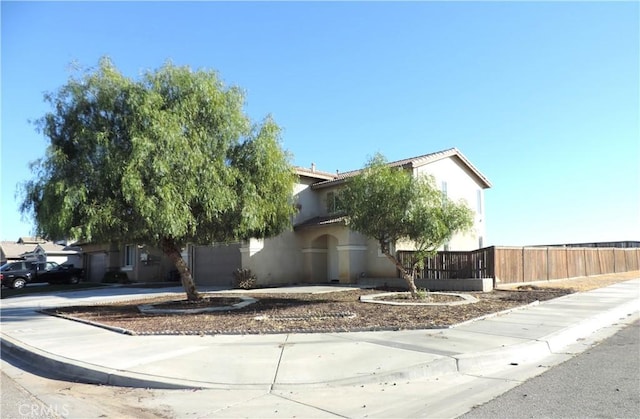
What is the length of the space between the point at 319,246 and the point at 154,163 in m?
15.3

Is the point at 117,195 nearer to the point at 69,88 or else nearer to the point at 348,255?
the point at 69,88

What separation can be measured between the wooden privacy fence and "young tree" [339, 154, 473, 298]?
2244 mm

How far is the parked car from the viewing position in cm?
3189

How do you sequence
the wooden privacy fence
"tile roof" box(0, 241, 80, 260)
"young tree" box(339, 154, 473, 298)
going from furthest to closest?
"tile roof" box(0, 241, 80, 260) < the wooden privacy fence < "young tree" box(339, 154, 473, 298)

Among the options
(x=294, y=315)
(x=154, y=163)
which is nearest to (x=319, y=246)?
(x=294, y=315)

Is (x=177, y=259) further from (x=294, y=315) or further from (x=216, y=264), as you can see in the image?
(x=216, y=264)

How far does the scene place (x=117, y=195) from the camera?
12562 millimetres

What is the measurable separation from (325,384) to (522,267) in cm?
1892

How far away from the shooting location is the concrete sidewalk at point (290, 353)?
23.1ft

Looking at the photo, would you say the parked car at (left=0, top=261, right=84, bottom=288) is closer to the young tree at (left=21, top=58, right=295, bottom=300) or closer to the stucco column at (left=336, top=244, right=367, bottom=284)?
the stucco column at (left=336, top=244, right=367, bottom=284)

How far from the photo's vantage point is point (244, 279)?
23641 mm

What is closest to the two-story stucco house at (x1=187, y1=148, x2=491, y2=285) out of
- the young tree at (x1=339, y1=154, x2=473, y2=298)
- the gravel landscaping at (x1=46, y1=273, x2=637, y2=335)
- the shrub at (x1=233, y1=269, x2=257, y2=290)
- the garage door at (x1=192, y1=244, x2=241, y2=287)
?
the garage door at (x1=192, y1=244, x2=241, y2=287)

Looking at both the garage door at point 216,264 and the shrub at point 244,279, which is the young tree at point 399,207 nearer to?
the shrub at point 244,279

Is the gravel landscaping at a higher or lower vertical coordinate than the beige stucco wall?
lower
